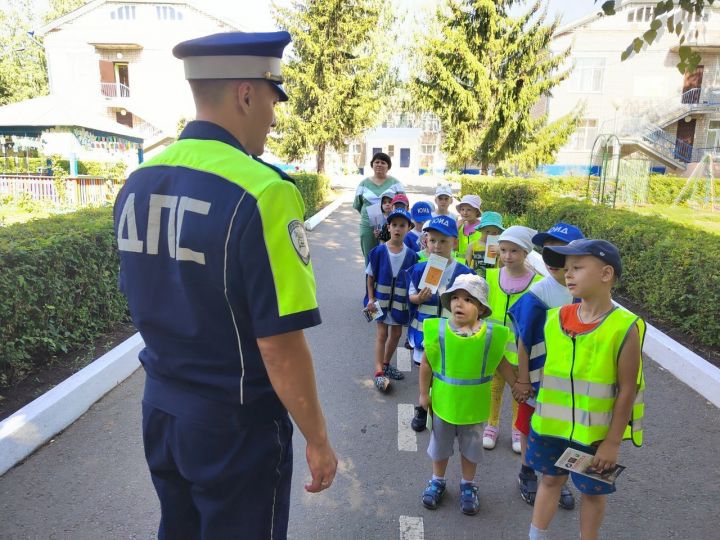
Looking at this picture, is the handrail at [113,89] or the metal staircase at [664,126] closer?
the metal staircase at [664,126]

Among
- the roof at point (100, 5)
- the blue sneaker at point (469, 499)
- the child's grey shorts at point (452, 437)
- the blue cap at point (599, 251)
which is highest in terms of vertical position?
the roof at point (100, 5)

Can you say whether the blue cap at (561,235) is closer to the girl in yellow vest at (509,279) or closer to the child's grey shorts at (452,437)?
the girl in yellow vest at (509,279)

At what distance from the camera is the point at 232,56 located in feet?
5.25

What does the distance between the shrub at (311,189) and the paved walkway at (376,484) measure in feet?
40.0

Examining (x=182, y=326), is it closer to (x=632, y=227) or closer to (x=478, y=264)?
(x=478, y=264)

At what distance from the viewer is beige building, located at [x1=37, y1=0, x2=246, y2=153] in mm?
36344

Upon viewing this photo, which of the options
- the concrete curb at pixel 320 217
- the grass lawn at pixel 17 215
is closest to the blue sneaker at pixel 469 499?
the grass lawn at pixel 17 215

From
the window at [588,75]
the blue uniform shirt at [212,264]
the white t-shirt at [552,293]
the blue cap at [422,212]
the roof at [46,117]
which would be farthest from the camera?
the window at [588,75]

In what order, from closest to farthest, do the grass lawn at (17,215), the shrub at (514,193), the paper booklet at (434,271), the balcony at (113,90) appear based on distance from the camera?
the paper booklet at (434,271) < the grass lawn at (17,215) < the shrub at (514,193) < the balcony at (113,90)

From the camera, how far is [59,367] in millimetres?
4652

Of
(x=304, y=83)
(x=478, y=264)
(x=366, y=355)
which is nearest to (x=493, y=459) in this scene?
(x=366, y=355)

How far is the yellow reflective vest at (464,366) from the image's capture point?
10.1 feet

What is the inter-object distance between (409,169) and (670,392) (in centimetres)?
5349

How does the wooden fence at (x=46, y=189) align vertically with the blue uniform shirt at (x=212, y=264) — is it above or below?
below
